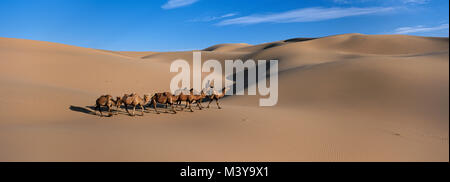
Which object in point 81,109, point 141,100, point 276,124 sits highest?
point 141,100

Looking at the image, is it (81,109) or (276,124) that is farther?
(81,109)

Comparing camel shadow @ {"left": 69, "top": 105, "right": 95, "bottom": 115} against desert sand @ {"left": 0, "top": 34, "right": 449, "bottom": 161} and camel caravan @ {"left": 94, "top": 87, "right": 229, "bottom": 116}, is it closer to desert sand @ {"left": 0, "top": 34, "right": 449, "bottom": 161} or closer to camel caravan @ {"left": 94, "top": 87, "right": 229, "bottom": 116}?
desert sand @ {"left": 0, "top": 34, "right": 449, "bottom": 161}

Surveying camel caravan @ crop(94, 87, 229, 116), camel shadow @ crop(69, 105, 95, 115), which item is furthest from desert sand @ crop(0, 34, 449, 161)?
camel caravan @ crop(94, 87, 229, 116)

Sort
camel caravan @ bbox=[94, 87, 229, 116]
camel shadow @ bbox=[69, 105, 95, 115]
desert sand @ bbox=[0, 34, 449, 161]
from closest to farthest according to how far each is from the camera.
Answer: desert sand @ bbox=[0, 34, 449, 161] < camel caravan @ bbox=[94, 87, 229, 116] < camel shadow @ bbox=[69, 105, 95, 115]

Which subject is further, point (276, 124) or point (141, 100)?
point (141, 100)

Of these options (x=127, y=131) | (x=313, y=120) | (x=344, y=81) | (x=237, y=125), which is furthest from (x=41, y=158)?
(x=344, y=81)

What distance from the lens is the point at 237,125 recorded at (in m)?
8.23

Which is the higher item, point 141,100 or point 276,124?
point 141,100

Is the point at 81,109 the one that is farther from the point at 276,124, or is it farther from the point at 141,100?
the point at 276,124

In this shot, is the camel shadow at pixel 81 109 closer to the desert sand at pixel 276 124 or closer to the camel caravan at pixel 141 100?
the desert sand at pixel 276 124

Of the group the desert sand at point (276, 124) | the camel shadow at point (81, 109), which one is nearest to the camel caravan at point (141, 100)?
the camel shadow at point (81, 109)

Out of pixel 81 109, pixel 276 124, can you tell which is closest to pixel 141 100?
pixel 81 109
